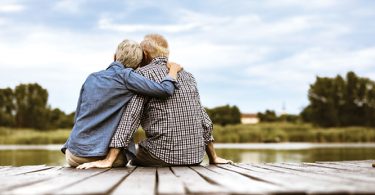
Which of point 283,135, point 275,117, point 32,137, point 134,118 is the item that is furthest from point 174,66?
point 275,117

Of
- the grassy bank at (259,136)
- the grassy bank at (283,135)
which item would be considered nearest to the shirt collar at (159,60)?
the grassy bank at (259,136)

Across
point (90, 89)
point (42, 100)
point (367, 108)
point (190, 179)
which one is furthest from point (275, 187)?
point (367, 108)

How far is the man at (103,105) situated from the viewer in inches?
132

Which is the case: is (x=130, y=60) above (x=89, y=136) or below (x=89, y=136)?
above

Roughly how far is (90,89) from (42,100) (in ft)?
88.9

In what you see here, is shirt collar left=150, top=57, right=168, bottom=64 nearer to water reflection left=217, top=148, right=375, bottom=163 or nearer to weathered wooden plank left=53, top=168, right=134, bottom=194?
weathered wooden plank left=53, top=168, right=134, bottom=194

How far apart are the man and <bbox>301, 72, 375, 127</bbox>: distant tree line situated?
1138 inches

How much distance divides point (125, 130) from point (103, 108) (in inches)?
9.4

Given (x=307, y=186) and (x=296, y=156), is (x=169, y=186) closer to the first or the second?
(x=307, y=186)

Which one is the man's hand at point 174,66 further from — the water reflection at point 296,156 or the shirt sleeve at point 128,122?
the water reflection at point 296,156

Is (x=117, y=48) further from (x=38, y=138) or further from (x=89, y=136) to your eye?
(x=38, y=138)

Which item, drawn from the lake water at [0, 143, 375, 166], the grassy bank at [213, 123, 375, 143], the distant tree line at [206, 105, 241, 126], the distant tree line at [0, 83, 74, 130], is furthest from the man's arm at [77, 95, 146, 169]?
the distant tree line at [206, 105, 241, 126]

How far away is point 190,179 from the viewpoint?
2.29 meters

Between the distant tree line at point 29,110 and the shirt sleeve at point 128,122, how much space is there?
26.1m
